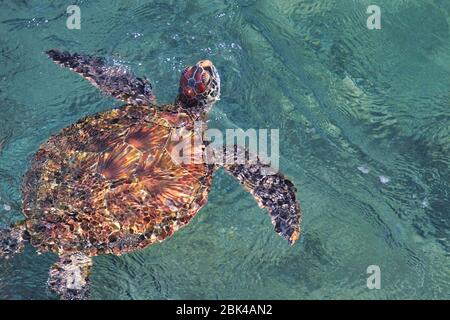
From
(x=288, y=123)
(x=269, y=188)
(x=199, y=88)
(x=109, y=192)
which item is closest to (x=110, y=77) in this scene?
(x=199, y=88)

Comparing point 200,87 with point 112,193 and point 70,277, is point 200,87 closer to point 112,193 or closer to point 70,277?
point 112,193

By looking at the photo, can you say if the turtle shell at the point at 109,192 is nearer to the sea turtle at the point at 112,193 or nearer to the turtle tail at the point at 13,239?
the sea turtle at the point at 112,193

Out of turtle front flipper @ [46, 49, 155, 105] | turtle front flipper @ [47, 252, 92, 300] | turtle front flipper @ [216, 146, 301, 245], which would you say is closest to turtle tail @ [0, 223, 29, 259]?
turtle front flipper @ [47, 252, 92, 300]

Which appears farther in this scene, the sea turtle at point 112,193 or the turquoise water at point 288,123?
the turquoise water at point 288,123

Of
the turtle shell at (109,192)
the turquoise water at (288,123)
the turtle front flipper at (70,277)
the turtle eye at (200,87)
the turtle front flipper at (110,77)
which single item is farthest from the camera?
the turtle front flipper at (110,77)

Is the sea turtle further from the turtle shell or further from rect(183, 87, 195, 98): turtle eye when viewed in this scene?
rect(183, 87, 195, 98): turtle eye

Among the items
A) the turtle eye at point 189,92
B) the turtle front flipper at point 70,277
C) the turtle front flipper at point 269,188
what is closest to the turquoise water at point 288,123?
the turtle front flipper at point 70,277
